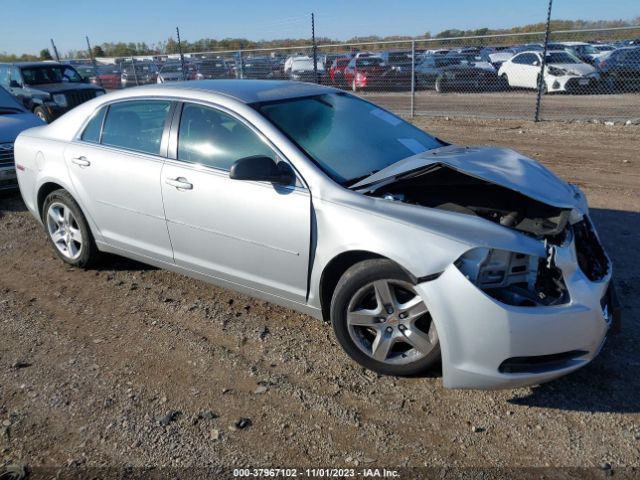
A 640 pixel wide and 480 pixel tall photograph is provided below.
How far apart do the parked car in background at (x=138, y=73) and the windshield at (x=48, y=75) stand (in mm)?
8523

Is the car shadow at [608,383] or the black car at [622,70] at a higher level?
the black car at [622,70]

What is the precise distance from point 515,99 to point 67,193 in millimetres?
14285

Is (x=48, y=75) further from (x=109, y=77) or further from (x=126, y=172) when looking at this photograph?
(x=109, y=77)

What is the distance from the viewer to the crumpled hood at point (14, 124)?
23.8 ft

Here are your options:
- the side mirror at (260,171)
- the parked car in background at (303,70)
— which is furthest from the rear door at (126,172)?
the parked car in background at (303,70)

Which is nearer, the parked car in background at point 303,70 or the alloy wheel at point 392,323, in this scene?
the alloy wheel at point 392,323

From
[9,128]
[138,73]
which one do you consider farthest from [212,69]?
[9,128]

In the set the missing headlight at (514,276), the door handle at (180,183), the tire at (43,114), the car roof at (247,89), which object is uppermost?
the car roof at (247,89)

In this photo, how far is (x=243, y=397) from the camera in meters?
3.04

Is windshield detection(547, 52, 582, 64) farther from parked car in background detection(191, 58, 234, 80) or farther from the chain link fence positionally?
parked car in background detection(191, 58, 234, 80)

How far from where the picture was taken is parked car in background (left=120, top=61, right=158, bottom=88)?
73.4 feet

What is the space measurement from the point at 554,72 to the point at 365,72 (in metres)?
5.72

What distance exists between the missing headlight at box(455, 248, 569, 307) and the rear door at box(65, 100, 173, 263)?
230cm

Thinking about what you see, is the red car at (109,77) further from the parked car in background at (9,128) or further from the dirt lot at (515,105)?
the parked car in background at (9,128)
